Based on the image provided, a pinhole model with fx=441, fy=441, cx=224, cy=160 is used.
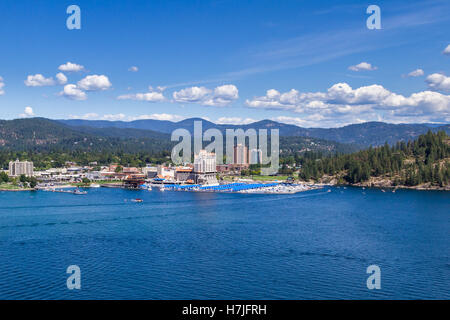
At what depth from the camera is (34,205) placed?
28.3 m

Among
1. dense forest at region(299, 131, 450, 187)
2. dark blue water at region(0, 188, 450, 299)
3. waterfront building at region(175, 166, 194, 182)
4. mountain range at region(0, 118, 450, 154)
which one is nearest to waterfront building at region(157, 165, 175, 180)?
waterfront building at region(175, 166, 194, 182)

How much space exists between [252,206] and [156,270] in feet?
52.2

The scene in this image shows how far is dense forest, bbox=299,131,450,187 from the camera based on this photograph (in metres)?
42.2

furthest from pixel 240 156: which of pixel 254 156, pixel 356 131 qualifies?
pixel 356 131

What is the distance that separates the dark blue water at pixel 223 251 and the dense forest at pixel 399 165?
48.8 ft

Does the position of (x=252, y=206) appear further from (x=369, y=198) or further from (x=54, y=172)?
(x=54, y=172)

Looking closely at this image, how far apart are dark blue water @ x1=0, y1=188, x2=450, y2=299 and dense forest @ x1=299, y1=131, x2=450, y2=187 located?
14.9 m

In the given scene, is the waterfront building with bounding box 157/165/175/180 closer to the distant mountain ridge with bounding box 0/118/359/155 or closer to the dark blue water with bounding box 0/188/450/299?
the dark blue water with bounding box 0/188/450/299

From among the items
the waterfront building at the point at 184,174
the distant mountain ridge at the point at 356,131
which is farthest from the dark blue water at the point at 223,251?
the distant mountain ridge at the point at 356,131

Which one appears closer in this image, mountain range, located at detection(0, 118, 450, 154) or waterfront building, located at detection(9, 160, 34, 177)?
waterfront building, located at detection(9, 160, 34, 177)

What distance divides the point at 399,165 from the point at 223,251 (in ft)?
116

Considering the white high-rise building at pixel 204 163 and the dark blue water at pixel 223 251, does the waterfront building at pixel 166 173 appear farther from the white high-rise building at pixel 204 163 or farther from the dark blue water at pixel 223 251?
the dark blue water at pixel 223 251

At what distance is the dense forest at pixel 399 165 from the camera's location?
42.2 meters
